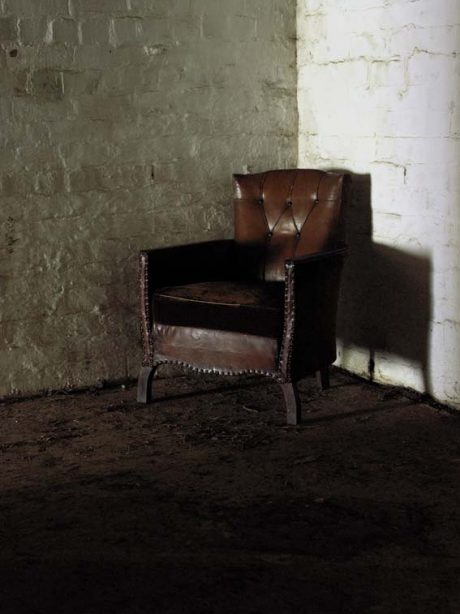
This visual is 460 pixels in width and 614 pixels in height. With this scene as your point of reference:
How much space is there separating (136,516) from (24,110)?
1876mm

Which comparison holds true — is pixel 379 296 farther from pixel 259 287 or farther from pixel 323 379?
pixel 259 287

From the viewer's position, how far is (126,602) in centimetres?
237

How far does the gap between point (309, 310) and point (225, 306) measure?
1.10ft

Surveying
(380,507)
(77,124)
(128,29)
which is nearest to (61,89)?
(77,124)

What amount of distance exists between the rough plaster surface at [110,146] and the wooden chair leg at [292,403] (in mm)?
948

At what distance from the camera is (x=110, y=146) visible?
162 inches

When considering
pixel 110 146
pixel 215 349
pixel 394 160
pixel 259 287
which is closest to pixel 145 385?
pixel 215 349

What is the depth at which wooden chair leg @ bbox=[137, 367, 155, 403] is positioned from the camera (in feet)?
13.1

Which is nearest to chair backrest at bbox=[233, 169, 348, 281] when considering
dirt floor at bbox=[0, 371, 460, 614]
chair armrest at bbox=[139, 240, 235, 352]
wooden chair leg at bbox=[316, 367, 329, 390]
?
chair armrest at bbox=[139, 240, 235, 352]

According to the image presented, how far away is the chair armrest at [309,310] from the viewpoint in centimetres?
357

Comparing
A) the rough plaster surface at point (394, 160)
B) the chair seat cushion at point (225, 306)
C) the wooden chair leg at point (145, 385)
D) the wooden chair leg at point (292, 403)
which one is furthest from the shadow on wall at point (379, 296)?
the wooden chair leg at point (145, 385)

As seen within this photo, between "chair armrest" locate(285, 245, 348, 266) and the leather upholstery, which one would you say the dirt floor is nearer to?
the leather upholstery

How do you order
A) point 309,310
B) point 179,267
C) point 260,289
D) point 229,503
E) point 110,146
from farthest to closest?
point 110,146 < point 179,267 < point 260,289 < point 309,310 < point 229,503

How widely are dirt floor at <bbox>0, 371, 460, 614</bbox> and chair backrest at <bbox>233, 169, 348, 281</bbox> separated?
0.62 meters
